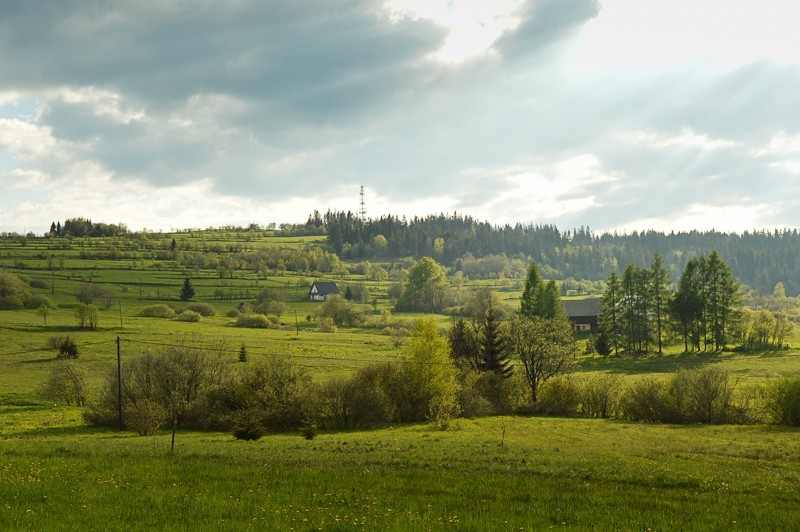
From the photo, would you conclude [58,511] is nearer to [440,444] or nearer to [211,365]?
[440,444]

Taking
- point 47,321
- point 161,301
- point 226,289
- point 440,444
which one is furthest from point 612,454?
point 226,289

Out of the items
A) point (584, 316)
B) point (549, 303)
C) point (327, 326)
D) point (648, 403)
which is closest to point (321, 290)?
point (327, 326)

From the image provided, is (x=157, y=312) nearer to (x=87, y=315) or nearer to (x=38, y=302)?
(x=38, y=302)

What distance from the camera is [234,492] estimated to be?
16.2 metres

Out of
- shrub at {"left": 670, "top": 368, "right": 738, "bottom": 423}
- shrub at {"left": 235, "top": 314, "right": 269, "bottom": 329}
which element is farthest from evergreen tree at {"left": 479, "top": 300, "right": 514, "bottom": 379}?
shrub at {"left": 235, "top": 314, "right": 269, "bottom": 329}

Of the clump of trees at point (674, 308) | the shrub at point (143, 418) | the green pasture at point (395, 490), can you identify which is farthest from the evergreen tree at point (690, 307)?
the shrub at point (143, 418)

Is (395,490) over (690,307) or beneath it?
beneath

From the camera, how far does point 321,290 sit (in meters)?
190

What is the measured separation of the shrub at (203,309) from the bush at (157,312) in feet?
25.4

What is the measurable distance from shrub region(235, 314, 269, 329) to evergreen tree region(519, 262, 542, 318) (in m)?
60.3

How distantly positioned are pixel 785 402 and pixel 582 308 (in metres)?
82.4

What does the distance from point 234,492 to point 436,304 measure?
15122 centimetres

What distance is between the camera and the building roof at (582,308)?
128m

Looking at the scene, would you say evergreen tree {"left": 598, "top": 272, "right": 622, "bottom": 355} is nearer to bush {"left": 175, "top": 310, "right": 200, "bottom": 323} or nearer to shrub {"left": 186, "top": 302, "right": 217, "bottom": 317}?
bush {"left": 175, "top": 310, "right": 200, "bottom": 323}
